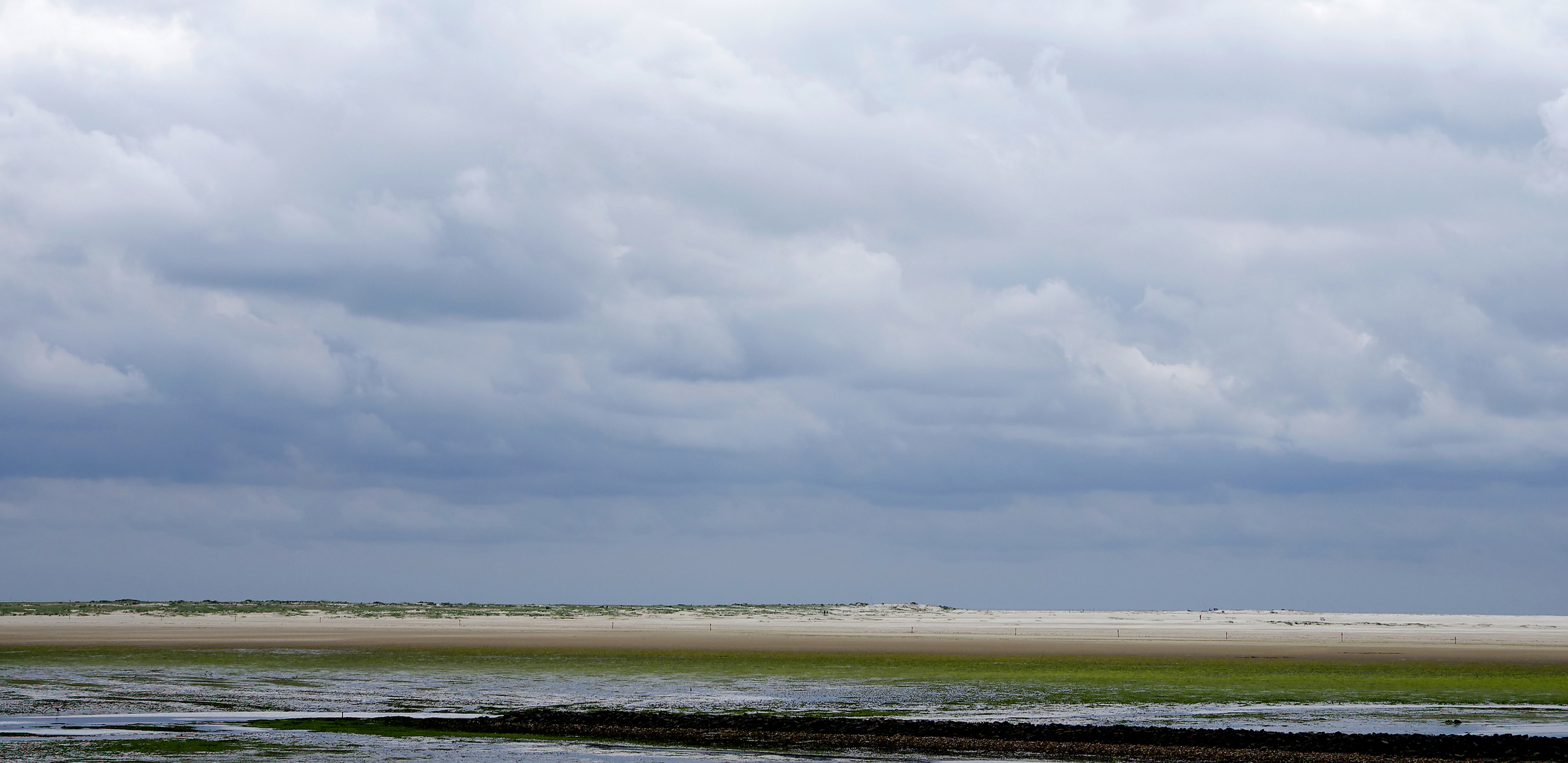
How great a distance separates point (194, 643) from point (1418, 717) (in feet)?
242

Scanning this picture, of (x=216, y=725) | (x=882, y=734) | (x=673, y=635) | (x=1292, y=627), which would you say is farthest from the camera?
(x=1292, y=627)

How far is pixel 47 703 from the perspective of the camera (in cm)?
→ 4297

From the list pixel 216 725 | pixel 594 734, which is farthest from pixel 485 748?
pixel 216 725

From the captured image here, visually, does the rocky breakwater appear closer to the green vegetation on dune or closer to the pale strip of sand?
the green vegetation on dune

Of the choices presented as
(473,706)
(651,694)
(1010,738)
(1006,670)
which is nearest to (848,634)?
(1006,670)

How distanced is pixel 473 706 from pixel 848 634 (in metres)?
70.8

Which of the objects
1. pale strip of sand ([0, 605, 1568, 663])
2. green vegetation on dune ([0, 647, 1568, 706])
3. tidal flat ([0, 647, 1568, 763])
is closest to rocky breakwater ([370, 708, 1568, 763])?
tidal flat ([0, 647, 1568, 763])

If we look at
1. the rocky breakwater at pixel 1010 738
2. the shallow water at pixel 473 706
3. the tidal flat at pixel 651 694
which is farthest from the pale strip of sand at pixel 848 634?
the rocky breakwater at pixel 1010 738

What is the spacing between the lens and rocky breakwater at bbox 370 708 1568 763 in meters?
30.6

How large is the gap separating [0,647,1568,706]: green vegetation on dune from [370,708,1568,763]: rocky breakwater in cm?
1152

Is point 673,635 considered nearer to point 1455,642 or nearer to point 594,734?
point 1455,642

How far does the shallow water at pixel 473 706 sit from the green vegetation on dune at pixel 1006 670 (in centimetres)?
133

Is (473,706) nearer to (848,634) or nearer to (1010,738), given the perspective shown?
(1010,738)

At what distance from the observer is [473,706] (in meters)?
44.0
